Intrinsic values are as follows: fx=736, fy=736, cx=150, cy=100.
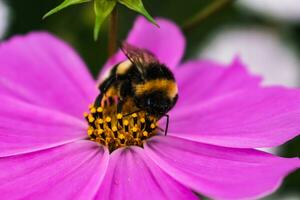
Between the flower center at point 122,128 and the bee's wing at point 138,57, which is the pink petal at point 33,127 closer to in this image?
the flower center at point 122,128

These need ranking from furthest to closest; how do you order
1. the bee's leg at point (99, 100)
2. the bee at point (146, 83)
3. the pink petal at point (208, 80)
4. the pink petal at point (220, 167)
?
1. the pink petal at point (208, 80)
2. the bee's leg at point (99, 100)
3. the bee at point (146, 83)
4. the pink petal at point (220, 167)

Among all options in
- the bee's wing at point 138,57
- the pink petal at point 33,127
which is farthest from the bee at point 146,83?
the pink petal at point 33,127

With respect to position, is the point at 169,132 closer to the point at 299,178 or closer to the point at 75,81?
the point at 75,81

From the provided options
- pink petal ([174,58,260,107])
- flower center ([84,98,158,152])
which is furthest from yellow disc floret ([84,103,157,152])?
pink petal ([174,58,260,107])

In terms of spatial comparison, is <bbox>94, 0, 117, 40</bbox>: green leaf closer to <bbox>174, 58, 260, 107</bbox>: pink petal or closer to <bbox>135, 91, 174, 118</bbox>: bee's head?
<bbox>135, 91, 174, 118</bbox>: bee's head

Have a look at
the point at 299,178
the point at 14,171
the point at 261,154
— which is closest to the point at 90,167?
the point at 14,171

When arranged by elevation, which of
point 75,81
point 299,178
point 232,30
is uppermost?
point 232,30
